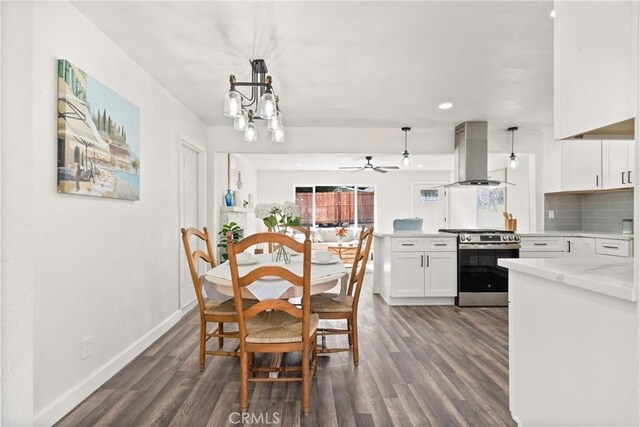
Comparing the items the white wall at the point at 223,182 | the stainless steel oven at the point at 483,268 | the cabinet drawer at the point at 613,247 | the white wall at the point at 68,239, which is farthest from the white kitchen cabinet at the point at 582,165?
the white wall at the point at 68,239

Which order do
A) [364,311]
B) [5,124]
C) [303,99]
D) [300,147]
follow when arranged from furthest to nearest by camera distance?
[300,147]
[364,311]
[303,99]
[5,124]

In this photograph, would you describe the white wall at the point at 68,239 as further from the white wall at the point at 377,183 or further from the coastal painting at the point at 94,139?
the white wall at the point at 377,183

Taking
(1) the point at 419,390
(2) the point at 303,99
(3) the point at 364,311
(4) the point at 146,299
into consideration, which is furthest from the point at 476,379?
(2) the point at 303,99

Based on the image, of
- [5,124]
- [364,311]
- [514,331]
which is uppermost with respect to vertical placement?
[5,124]

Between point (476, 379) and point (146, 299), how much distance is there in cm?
263

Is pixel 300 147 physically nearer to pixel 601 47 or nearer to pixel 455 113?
pixel 455 113

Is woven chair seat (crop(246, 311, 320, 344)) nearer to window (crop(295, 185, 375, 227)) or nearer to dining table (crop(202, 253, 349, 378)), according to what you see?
dining table (crop(202, 253, 349, 378))

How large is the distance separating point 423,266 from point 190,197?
3.02 metres

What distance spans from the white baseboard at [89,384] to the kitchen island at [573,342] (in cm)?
228

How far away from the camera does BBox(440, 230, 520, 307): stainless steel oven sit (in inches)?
167

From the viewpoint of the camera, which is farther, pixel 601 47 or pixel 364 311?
pixel 364 311

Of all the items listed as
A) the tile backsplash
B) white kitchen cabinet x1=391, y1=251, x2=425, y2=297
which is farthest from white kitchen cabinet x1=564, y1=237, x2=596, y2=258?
white kitchen cabinet x1=391, y1=251, x2=425, y2=297

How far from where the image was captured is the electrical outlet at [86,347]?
6.89 ft

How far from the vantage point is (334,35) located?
2.34 metres
